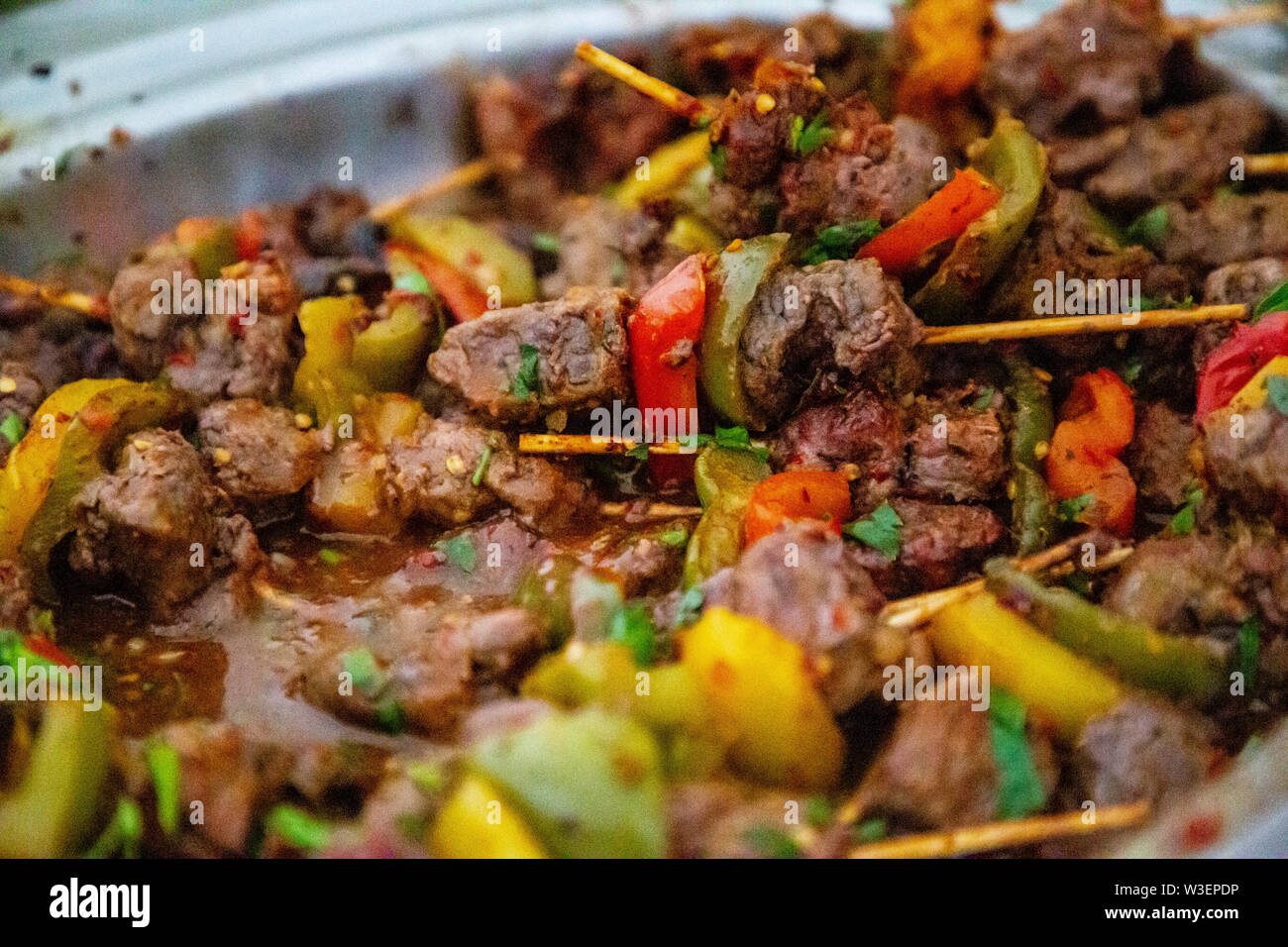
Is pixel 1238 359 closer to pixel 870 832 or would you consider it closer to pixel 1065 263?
pixel 1065 263

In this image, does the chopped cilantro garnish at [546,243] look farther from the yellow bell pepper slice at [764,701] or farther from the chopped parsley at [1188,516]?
the chopped parsley at [1188,516]

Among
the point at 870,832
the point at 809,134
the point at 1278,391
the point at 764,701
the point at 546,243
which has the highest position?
the point at 809,134

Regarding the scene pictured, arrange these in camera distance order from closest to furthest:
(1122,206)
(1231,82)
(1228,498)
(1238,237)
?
1. (1228,498)
2. (1238,237)
3. (1122,206)
4. (1231,82)

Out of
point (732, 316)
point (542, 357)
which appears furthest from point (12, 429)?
point (732, 316)

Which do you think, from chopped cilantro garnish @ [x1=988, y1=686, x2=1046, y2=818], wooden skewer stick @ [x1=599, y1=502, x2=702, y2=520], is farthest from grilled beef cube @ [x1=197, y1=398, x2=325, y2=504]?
chopped cilantro garnish @ [x1=988, y1=686, x2=1046, y2=818]

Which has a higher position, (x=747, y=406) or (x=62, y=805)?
(x=747, y=406)

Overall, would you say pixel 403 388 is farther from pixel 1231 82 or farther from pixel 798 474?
pixel 1231 82

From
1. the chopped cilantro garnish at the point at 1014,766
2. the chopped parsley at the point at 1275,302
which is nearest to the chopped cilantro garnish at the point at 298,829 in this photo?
the chopped cilantro garnish at the point at 1014,766
